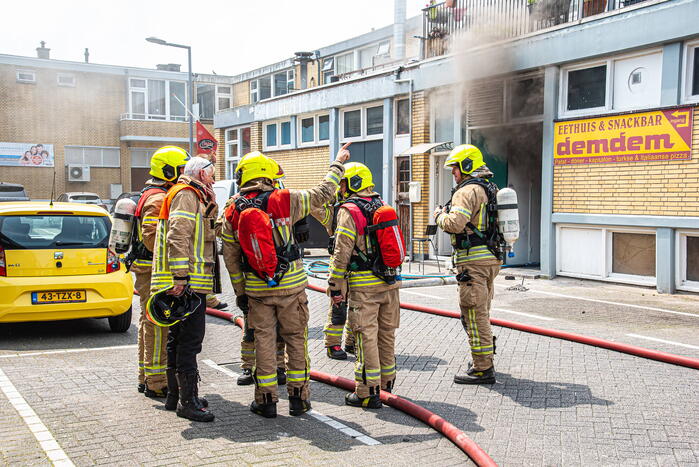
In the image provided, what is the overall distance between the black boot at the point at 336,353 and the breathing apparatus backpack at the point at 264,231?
7.22 ft

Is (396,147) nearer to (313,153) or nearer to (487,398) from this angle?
(313,153)

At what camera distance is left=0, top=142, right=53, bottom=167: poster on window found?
124 feet

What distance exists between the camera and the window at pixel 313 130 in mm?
20109

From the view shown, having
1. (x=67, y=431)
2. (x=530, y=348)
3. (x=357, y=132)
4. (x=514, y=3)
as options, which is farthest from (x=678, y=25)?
(x=67, y=431)

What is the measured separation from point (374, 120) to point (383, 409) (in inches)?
530

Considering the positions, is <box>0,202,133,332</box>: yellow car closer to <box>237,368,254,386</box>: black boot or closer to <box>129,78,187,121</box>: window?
<box>237,368,254,386</box>: black boot

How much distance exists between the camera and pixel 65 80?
40219mm

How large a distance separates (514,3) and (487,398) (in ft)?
A: 33.4

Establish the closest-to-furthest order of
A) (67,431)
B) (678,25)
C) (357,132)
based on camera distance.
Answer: (67,431)
(678,25)
(357,132)

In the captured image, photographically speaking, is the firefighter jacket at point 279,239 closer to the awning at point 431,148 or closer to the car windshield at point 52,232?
the car windshield at point 52,232

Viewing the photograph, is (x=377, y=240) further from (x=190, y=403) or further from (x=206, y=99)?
(x=206, y=99)

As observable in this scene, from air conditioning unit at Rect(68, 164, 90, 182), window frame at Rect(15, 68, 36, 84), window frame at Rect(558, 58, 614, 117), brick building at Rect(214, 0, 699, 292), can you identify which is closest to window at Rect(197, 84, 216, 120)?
air conditioning unit at Rect(68, 164, 90, 182)

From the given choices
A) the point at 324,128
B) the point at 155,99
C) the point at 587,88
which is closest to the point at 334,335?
the point at 587,88

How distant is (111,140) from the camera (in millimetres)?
41219
